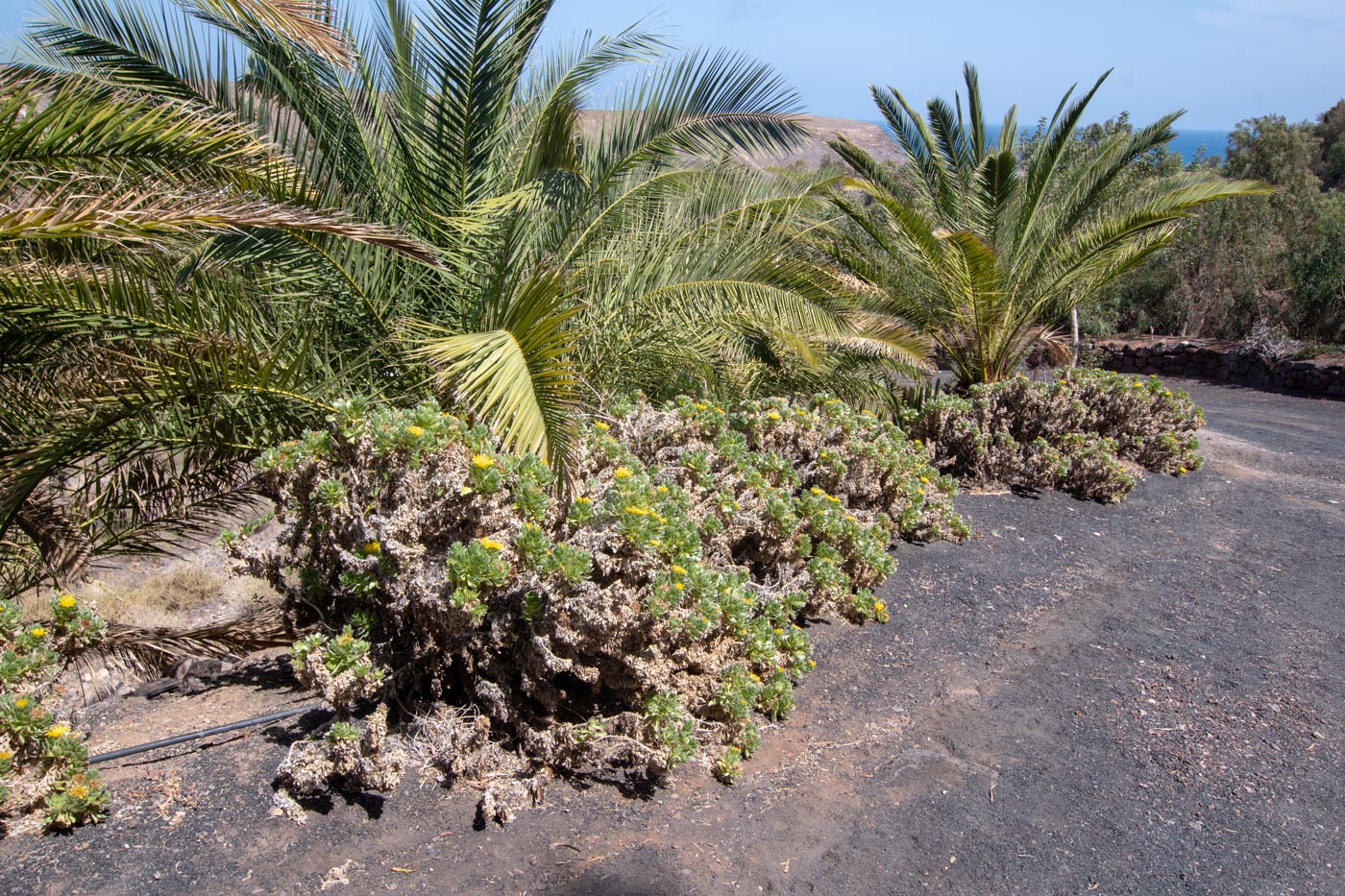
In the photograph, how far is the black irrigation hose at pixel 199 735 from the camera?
307 cm

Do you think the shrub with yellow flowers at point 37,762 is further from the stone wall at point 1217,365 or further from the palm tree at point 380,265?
the stone wall at point 1217,365

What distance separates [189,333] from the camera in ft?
11.9

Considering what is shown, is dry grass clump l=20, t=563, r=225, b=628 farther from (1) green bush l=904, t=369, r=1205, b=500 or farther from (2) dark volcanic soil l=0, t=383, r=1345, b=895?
(1) green bush l=904, t=369, r=1205, b=500

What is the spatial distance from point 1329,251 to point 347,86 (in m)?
14.6

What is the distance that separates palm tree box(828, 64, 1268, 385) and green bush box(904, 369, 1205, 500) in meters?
0.68

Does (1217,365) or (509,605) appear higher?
(1217,365)

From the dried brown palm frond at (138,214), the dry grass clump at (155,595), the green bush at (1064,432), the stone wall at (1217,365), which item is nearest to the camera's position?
the dried brown palm frond at (138,214)

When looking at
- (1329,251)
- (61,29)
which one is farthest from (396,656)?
(1329,251)

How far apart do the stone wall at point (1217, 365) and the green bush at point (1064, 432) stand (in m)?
5.86

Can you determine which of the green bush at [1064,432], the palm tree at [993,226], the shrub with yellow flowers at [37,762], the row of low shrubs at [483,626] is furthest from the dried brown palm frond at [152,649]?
the palm tree at [993,226]

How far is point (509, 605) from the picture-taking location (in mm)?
3189

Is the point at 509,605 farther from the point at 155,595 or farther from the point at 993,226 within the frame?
the point at 993,226

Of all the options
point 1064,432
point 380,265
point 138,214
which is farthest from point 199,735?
point 1064,432

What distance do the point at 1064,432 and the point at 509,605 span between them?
19.5ft
